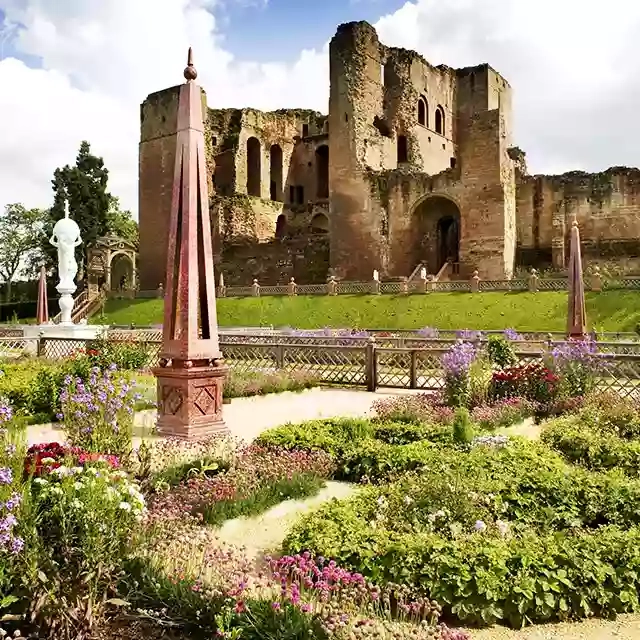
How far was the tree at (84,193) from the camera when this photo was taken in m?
44.8

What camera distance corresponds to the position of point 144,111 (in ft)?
155

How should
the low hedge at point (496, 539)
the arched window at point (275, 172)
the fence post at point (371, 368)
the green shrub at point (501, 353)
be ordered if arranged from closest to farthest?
the low hedge at point (496, 539) → the green shrub at point (501, 353) → the fence post at point (371, 368) → the arched window at point (275, 172)

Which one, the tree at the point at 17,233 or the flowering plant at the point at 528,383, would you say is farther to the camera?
the tree at the point at 17,233

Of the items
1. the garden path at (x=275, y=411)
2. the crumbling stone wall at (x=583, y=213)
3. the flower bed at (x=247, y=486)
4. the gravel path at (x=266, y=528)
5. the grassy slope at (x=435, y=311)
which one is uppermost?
the crumbling stone wall at (x=583, y=213)

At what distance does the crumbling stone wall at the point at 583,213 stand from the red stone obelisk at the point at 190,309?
27.3 meters

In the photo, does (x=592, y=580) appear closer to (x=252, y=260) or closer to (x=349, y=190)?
(x=349, y=190)

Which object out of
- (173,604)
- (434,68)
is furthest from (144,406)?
(434,68)

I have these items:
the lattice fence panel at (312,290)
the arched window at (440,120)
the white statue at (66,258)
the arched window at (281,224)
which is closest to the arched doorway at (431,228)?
the lattice fence panel at (312,290)

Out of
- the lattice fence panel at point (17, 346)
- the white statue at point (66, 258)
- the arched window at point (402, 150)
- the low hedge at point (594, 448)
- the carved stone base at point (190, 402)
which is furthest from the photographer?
the arched window at point (402, 150)

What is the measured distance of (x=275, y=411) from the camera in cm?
1112

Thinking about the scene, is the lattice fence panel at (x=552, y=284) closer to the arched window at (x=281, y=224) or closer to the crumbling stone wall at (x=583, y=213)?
the crumbling stone wall at (x=583, y=213)

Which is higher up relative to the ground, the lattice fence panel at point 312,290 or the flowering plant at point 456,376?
the lattice fence panel at point 312,290

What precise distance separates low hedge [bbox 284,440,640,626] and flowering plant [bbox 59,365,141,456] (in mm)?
1884

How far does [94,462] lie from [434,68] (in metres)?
45.8
